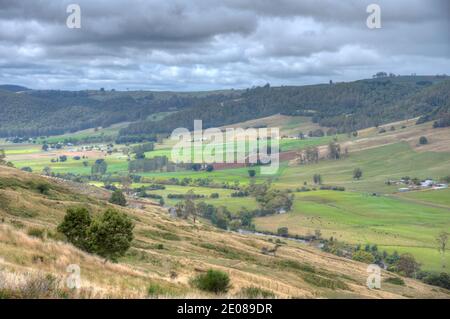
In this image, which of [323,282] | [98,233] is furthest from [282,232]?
[98,233]

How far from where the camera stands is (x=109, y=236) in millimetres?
35938

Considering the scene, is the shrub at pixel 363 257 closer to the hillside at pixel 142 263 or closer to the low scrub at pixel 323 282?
the hillside at pixel 142 263

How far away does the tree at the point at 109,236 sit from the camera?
35906 millimetres

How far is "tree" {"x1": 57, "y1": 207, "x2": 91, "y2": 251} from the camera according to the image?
36.5 metres

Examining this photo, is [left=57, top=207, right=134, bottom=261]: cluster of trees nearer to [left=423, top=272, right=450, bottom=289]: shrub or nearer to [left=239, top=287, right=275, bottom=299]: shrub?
[left=239, top=287, right=275, bottom=299]: shrub

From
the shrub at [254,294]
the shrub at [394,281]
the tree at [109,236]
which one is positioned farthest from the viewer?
the shrub at [394,281]

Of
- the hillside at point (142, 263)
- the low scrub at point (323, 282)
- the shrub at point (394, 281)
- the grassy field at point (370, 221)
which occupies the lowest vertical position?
the grassy field at point (370, 221)

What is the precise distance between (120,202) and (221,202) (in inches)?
3354

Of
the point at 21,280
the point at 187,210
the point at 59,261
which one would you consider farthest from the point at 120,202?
the point at 21,280

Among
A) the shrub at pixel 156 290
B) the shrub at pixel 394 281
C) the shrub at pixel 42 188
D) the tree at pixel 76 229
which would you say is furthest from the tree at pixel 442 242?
the shrub at pixel 156 290

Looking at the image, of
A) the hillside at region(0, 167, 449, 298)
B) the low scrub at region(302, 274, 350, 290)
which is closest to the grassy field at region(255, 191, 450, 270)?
the hillside at region(0, 167, 449, 298)
